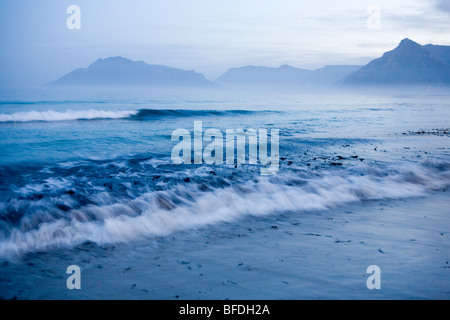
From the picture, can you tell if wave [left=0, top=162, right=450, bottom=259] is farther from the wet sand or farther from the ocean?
the wet sand

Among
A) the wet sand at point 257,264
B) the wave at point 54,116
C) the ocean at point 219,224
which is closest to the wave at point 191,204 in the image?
the ocean at point 219,224

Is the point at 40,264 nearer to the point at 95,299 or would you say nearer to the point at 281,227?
the point at 95,299

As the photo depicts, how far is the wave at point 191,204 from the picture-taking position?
5.62 m

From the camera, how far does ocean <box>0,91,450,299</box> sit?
4148 mm

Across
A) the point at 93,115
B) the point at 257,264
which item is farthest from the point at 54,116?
the point at 257,264

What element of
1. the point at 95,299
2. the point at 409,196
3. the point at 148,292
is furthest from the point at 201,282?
the point at 409,196

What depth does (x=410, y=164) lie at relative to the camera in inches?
447

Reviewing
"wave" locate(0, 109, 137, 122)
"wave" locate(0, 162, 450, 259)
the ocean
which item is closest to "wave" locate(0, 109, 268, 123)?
"wave" locate(0, 109, 137, 122)

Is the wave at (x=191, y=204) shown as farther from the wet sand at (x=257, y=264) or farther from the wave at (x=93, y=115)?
the wave at (x=93, y=115)

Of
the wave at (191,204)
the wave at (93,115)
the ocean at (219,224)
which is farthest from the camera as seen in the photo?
the wave at (93,115)

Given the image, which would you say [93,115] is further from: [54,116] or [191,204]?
[191,204]

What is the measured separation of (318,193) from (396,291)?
455 cm

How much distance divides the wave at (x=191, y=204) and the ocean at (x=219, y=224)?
0.03 meters

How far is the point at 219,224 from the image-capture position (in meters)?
6.45
